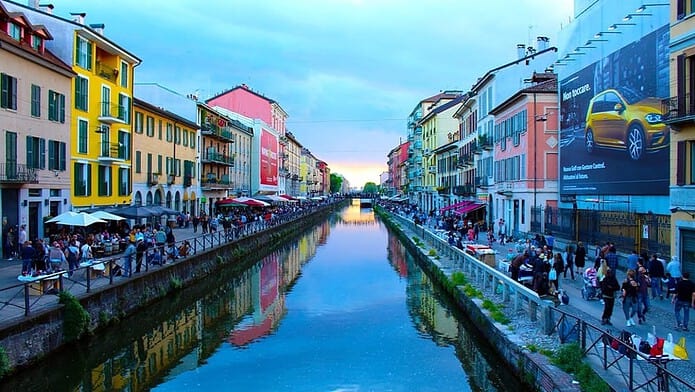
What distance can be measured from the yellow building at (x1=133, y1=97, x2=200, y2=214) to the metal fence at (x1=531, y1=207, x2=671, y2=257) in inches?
1013

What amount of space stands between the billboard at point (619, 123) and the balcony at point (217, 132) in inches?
1269

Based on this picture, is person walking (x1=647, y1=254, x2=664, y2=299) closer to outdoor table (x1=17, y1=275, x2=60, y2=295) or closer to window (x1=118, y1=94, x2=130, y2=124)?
outdoor table (x1=17, y1=275, x2=60, y2=295)

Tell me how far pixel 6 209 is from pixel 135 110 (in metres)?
15.0

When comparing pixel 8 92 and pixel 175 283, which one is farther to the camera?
pixel 8 92

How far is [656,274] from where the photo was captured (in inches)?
676

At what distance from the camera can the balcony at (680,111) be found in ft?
57.0

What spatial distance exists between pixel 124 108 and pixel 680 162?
30.2 metres

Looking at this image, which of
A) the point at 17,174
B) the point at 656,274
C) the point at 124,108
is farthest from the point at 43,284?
the point at 124,108

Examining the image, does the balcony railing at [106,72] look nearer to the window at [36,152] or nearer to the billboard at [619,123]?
the window at [36,152]

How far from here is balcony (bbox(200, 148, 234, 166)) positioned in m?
54.5

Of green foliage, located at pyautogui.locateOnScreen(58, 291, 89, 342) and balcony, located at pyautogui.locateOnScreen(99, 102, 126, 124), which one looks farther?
balcony, located at pyautogui.locateOnScreen(99, 102, 126, 124)

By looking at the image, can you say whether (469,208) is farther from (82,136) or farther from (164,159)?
(82,136)

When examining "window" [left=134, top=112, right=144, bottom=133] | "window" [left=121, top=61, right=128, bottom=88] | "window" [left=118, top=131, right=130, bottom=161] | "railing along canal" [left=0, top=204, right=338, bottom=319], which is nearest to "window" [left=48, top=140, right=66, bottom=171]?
"window" [left=118, top=131, right=130, bottom=161]

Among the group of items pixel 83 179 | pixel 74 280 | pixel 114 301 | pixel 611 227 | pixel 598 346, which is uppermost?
pixel 83 179
